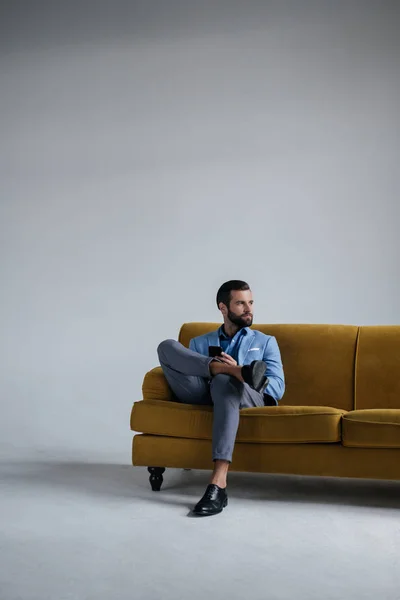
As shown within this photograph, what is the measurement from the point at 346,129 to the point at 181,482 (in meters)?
2.69

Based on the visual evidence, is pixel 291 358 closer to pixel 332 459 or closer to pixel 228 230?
pixel 332 459

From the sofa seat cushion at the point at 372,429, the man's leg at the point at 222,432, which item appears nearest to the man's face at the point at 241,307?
the man's leg at the point at 222,432

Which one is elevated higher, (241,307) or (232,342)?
(241,307)

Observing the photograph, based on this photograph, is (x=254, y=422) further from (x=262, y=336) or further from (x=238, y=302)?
(x=238, y=302)

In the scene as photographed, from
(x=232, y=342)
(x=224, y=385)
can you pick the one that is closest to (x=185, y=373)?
(x=224, y=385)

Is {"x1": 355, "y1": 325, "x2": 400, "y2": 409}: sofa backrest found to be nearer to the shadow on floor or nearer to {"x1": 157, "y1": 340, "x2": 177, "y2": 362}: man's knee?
the shadow on floor

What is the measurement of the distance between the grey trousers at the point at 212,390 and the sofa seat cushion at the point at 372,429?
1.46ft

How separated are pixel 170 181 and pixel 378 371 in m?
2.25

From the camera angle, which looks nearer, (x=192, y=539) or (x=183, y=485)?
(x=192, y=539)

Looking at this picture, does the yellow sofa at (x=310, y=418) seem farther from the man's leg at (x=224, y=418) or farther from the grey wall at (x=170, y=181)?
the grey wall at (x=170, y=181)

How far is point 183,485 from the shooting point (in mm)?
3945

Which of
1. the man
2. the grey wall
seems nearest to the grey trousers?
the man

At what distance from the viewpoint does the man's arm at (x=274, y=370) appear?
3.85 metres

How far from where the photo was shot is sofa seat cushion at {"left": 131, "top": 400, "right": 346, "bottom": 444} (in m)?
3.54
